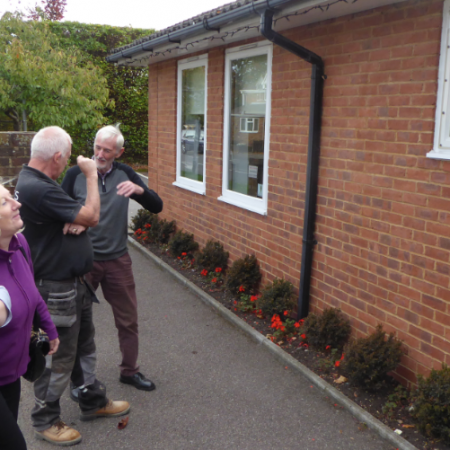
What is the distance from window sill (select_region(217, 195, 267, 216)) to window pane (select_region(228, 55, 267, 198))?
0.13 m

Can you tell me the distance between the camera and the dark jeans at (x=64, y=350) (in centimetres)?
319

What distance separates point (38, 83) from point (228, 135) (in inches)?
216

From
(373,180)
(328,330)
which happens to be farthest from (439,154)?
(328,330)

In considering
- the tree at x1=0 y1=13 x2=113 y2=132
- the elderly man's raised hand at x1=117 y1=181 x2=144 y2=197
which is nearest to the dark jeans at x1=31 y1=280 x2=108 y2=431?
the elderly man's raised hand at x1=117 y1=181 x2=144 y2=197

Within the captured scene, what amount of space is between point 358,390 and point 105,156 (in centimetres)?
260

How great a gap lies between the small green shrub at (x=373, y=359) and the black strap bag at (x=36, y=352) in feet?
7.52

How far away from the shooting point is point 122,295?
3.93 m

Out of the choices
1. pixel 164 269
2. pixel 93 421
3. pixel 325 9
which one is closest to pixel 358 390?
pixel 93 421

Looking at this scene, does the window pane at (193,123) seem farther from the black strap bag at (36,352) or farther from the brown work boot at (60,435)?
the black strap bag at (36,352)

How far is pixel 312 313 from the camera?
15.6ft

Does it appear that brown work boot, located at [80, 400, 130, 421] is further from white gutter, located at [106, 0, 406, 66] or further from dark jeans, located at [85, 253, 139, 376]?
white gutter, located at [106, 0, 406, 66]

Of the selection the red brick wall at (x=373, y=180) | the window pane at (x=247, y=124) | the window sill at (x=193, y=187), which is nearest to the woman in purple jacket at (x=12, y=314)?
the red brick wall at (x=373, y=180)

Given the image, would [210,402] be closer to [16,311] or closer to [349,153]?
[16,311]

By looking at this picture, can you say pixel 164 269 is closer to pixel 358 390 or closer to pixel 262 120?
pixel 262 120
